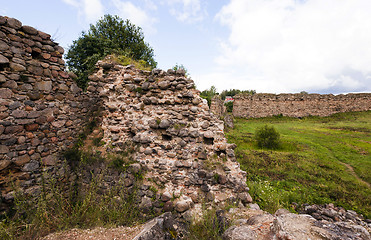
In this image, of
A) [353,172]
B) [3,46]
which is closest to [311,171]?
[353,172]

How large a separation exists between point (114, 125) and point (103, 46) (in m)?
10.9

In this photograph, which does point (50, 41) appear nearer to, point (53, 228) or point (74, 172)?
point (74, 172)

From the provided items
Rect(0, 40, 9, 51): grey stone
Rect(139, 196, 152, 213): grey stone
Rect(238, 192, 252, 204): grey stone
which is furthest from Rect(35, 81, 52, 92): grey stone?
Rect(238, 192, 252, 204): grey stone

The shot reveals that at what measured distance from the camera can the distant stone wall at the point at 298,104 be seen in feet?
69.8

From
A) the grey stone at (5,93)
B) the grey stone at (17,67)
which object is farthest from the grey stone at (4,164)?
the grey stone at (17,67)

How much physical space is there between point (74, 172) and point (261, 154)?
922cm

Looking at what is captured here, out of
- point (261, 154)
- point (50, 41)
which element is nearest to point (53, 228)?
point (50, 41)

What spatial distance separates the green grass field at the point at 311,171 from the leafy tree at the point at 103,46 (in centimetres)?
990

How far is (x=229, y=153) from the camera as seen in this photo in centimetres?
527

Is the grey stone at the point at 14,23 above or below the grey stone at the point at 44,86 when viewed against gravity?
above

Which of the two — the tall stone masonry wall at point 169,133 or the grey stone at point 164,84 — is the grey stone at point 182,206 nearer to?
the tall stone masonry wall at point 169,133

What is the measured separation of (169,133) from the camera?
17.2 ft

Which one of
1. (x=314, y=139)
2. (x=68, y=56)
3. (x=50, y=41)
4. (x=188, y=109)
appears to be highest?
(x=68, y=56)

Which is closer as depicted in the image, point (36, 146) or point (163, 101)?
point (36, 146)
